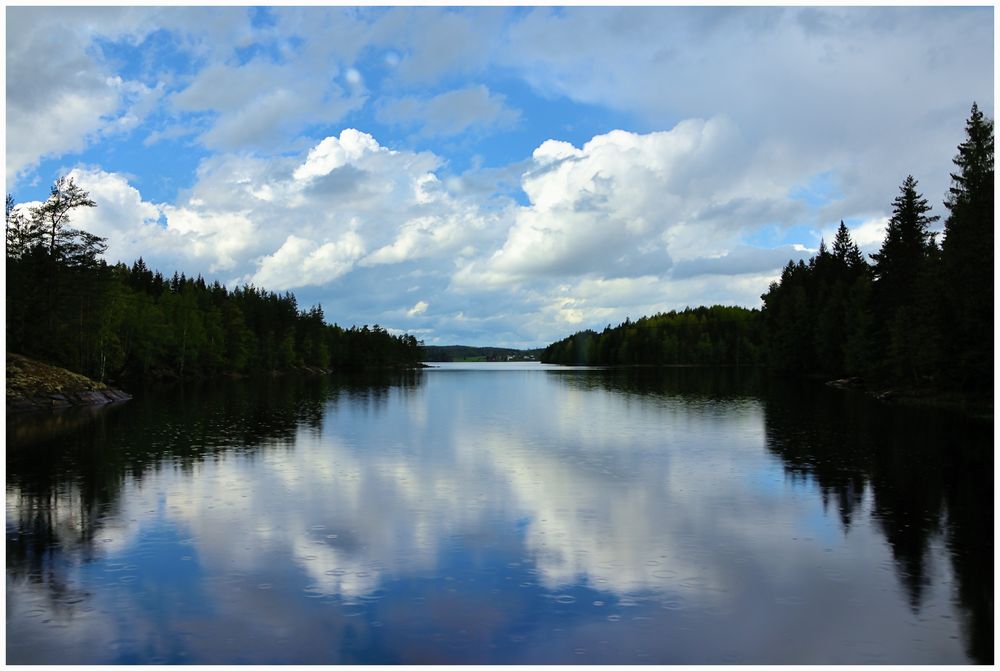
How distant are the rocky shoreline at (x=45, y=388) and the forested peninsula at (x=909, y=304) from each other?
65.6 metres

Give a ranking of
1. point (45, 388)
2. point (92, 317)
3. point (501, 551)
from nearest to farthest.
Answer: point (501, 551) → point (45, 388) → point (92, 317)

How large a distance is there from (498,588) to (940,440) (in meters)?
31.0

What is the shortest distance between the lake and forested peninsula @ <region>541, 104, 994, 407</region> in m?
15.6

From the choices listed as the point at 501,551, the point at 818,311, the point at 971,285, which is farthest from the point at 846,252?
the point at 501,551

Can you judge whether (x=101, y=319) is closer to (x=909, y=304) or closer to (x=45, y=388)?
(x=45, y=388)

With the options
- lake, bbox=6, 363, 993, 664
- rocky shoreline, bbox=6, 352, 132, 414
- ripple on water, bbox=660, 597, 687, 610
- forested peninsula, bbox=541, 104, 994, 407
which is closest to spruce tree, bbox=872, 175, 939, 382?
forested peninsula, bbox=541, 104, 994, 407

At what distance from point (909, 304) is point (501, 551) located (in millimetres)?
67120

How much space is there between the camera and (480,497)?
A: 979 inches

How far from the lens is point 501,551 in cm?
1819

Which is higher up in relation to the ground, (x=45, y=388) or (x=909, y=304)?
(x=909, y=304)

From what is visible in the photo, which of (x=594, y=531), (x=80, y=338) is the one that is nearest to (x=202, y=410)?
(x=80, y=338)

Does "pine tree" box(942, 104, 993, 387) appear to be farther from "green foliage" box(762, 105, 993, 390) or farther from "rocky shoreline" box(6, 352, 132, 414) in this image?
"rocky shoreline" box(6, 352, 132, 414)

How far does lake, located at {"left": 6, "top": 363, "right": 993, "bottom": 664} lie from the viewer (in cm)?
1275

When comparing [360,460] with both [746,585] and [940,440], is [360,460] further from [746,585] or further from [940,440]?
[940,440]
